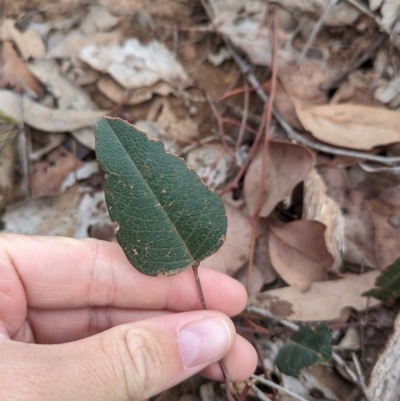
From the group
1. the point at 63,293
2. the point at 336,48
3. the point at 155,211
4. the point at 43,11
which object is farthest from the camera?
the point at 43,11

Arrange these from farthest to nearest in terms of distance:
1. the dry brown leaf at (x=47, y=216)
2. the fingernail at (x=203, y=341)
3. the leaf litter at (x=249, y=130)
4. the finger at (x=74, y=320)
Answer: the dry brown leaf at (x=47, y=216), the leaf litter at (x=249, y=130), the finger at (x=74, y=320), the fingernail at (x=203, y=341)

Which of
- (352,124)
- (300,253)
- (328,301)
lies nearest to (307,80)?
(352,124)

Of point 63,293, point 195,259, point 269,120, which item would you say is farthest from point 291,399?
point 269,120

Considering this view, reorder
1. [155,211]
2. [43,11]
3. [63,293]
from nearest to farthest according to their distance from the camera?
[155,211], [63,293], [43,11]

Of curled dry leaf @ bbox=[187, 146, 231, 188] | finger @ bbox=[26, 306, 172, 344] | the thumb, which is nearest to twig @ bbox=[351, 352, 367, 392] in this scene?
the thumb

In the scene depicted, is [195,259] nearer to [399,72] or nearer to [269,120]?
[269,120]

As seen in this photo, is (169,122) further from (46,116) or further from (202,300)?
(202,300)

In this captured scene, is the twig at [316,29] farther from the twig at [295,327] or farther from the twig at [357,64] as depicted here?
the twig at [295,327]

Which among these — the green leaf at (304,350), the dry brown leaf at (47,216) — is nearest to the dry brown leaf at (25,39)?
the dry brown leaf at (47,216)
